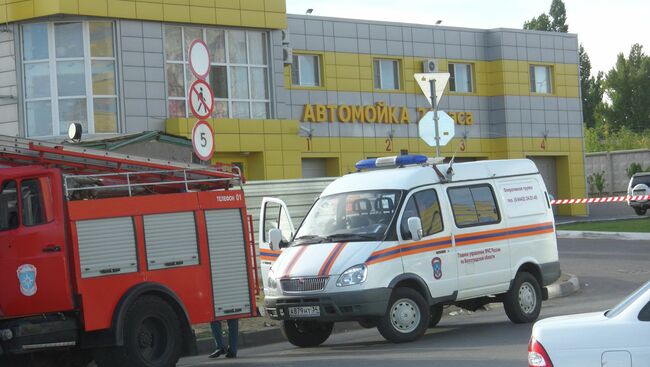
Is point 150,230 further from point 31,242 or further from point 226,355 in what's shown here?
point 226,355

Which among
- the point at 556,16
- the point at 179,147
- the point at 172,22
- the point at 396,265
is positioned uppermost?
the point at 556,16

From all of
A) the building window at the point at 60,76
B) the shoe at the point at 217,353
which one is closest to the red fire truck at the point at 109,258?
the shoe at the point at 217,353

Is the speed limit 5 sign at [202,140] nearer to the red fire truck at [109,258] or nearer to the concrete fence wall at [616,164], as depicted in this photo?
the red fire truck at [109,258]

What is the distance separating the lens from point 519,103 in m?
44.0

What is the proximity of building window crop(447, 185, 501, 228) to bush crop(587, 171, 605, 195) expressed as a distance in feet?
175

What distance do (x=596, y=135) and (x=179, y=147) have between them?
85816mm

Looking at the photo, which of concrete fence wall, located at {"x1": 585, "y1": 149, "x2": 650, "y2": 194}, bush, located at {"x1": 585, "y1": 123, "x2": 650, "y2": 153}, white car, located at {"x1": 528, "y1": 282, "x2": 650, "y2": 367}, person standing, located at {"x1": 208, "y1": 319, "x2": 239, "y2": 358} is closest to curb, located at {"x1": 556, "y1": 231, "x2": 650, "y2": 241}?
person standing, located at {"x1": 208, "y1": 319, "x2": 239, "y2": 358}

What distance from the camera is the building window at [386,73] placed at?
1569 inches

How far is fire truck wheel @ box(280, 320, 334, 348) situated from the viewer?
1551 cm

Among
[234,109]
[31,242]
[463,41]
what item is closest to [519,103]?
[463,41]

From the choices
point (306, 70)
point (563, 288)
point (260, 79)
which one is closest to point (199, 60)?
point (563, 288)

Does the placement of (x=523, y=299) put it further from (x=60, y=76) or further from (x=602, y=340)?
(x=60, y=76)

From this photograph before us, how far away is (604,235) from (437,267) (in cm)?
1897

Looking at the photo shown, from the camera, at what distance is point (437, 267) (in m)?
15.5
